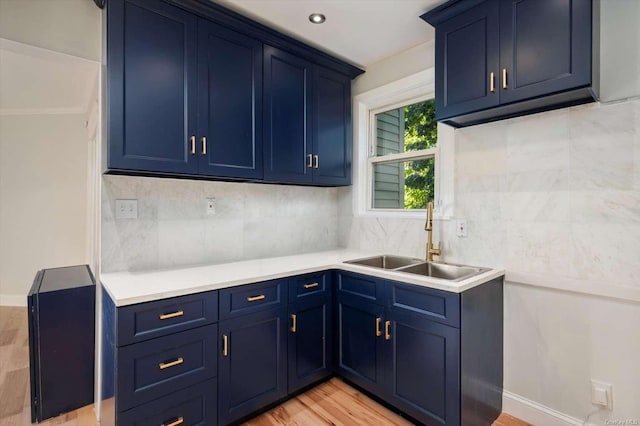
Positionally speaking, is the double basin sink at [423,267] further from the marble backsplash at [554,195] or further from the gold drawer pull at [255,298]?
the gold drawer pull at [255,298]

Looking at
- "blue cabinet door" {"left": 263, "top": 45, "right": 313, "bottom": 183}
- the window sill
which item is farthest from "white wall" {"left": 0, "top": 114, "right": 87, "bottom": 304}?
the window sill

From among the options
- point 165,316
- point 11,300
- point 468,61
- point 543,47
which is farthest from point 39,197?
point 543,47

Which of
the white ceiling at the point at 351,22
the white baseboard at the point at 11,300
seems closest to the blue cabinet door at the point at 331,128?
the white ceiling at the point at 351,22

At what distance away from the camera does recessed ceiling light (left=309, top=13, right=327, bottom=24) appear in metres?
2.07

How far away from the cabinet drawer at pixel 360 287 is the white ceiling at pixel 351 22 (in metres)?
1.72

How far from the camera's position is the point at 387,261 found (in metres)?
2.55

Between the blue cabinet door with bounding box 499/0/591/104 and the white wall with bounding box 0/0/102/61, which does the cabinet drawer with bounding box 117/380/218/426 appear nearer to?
the white wall with bounding box 0/0/102/61

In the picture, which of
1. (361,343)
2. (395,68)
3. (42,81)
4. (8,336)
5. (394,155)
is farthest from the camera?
(8,336)

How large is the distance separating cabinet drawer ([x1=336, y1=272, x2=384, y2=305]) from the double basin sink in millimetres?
152

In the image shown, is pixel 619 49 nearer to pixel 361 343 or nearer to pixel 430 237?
pixel 430 237

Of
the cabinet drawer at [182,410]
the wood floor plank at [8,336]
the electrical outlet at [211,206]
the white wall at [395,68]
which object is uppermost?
the white wall at [395,68]

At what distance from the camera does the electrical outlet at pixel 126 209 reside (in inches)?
75.4

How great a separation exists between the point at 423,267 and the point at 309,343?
→ 95cm

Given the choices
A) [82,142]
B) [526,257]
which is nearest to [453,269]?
[526,257]
